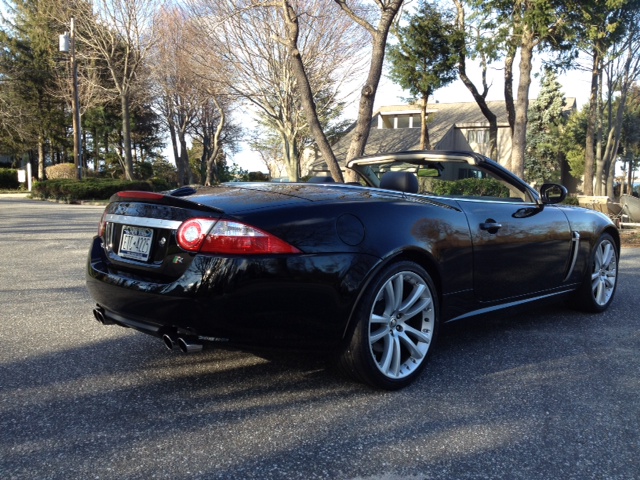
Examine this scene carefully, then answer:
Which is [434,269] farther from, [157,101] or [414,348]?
[157,101]

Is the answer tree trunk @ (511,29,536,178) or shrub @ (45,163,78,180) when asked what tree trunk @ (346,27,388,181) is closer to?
tree trunk @ (511,29,536,178)

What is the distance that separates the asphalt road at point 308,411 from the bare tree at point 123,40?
2724cm

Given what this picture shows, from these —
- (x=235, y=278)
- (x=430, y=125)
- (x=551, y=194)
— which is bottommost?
(x=235, y=278)

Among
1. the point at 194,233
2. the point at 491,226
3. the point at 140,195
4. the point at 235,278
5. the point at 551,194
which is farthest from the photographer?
the point at 551,194

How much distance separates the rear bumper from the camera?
2.79m

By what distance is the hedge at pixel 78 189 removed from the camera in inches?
935

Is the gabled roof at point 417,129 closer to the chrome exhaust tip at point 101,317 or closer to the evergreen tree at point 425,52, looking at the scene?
the evergreen tree at point 425,52

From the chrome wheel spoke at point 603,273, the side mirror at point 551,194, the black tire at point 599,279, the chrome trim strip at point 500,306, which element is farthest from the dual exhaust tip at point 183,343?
the chrome wheel spoke at point 603,273

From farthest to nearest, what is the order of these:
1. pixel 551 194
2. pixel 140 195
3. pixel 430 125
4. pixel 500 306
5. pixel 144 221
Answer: pixel 430 125 → pixel 551 194 → pixel 500 306 → pixel 140 195 → pixel 144 221

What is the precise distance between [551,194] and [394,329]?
2.23 meters

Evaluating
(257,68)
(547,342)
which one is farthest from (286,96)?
(547,342)

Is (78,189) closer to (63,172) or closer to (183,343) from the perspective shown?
(63,172)

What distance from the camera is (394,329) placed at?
3.32 m

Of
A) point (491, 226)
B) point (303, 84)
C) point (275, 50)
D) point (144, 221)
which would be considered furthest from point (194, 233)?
point (275, 50)
